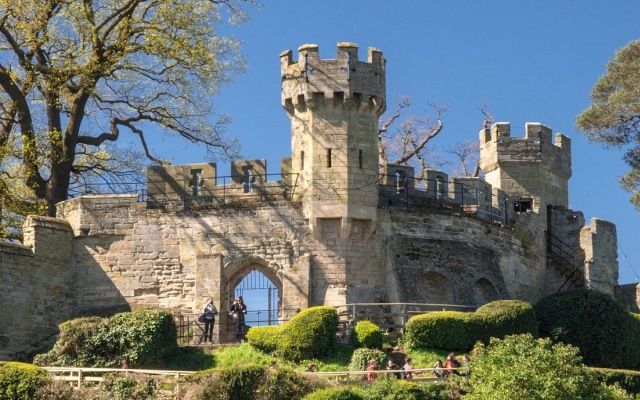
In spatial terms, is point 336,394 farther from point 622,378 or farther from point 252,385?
Answer: point 622,378

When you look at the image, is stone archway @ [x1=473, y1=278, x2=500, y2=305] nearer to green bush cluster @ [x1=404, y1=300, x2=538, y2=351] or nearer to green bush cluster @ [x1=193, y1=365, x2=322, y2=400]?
green bush cluster @ [x1=404, y1=300, x2=538, y2=351]

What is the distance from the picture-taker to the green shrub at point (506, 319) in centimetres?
4659

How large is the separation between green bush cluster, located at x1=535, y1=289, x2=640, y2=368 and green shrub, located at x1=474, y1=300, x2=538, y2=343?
0.98 meters

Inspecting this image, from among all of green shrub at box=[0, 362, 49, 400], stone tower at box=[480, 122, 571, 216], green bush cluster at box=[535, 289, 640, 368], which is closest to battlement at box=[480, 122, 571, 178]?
stone tower at box=[480, 122, 571, 216]

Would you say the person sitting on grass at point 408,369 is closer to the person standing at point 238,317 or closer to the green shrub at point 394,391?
the green shrub at point 394,391

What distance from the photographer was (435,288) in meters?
50.9

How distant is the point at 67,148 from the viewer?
53.2 metres

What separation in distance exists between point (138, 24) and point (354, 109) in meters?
8.71

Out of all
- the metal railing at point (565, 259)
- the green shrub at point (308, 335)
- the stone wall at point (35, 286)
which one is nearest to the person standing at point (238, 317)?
the green shrub at point (308, 335)

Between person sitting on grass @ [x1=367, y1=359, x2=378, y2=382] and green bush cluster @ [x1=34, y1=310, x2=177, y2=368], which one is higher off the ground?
green bush cluster @ [x1=34, y1=310, x2=177, y2=368]

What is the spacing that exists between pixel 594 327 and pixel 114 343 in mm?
13475

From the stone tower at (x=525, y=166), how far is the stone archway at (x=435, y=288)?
6352 millimetres

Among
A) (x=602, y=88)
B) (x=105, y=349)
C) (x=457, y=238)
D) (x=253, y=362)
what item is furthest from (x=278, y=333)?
(x=602, y=88)

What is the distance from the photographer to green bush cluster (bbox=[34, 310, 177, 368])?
148 feet
